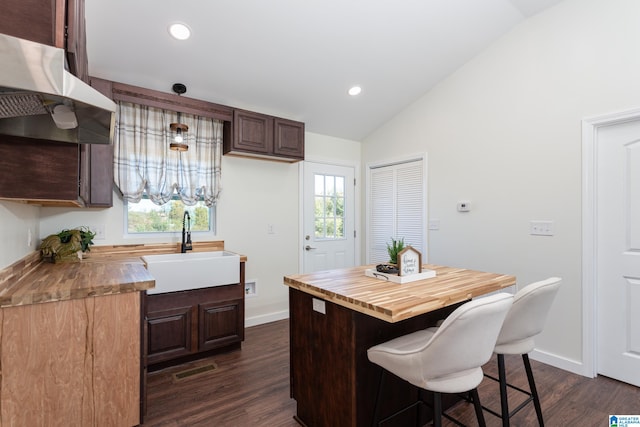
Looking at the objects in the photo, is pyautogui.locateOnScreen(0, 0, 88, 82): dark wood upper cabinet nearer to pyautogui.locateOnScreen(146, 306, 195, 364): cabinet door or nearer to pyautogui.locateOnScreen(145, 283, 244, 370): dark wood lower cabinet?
pyautogui.locateOnScreen(145, 283, 244, 370): dark wood lower cabinet

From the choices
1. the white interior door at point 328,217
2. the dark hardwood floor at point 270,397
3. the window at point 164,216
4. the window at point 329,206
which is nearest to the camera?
the dark hardwood floor at point 270,397

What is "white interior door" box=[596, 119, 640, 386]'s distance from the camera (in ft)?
7.75

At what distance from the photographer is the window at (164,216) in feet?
9.86

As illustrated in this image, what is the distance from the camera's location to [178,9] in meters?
2.26

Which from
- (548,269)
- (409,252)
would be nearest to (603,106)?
(548,269)

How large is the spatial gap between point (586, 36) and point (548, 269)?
6.36ft

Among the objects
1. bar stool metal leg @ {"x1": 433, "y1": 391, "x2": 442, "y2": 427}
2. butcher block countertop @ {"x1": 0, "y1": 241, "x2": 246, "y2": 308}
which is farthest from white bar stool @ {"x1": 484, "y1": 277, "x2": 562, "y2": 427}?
butcher block countertop @ {"x1": 0, "y1": 241, "x2": 246, "y2": 308}

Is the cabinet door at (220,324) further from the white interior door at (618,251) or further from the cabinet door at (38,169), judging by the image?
the white interior door at (618,251)

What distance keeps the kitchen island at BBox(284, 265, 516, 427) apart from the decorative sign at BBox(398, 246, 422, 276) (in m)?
0.09

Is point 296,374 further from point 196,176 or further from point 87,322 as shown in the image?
point 196,176

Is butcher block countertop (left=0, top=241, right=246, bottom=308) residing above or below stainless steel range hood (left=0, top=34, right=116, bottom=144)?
below

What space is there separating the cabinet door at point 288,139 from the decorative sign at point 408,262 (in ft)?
6.95

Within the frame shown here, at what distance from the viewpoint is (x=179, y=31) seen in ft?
7.97

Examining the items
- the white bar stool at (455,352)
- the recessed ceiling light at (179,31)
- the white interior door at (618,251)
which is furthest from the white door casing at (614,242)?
the recessed ceiling light at (179,31)
